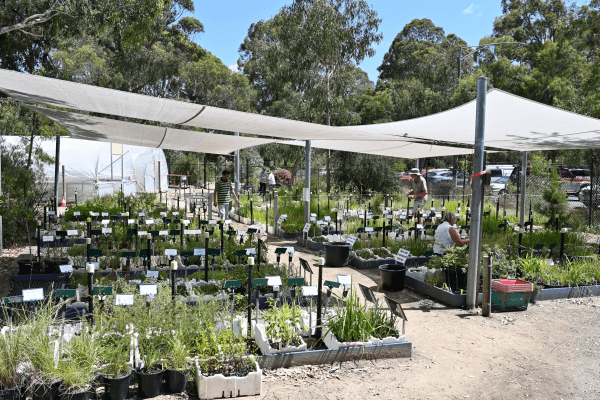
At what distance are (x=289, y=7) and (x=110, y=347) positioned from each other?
1695 centimetres

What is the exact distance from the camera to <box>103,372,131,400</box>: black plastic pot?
3.21 m

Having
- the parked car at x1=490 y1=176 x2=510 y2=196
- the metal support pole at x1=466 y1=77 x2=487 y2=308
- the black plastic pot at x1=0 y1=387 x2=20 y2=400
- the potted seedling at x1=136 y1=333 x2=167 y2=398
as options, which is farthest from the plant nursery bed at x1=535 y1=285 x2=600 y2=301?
the parked car at x1=490 y1=176 x2=510 y2=196

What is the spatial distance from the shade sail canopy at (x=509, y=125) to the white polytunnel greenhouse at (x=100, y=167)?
38.3ft

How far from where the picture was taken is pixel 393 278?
257 inches

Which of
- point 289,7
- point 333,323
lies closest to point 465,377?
point 333,323

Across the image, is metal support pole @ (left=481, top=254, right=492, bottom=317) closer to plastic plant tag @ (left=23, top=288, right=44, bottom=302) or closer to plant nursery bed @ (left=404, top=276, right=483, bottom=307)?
plant nursery bed @ (left=404, top=276, right=483, bottom=307)

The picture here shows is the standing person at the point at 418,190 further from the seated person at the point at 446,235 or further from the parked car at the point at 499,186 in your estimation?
the parked car at the point at 499,186

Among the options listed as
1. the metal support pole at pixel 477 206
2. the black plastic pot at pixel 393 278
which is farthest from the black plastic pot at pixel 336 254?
the metal support pole at pixel 477 206

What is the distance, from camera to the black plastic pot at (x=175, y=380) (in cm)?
343

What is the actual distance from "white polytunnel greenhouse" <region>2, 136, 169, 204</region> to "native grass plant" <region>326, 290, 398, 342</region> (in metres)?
13.9

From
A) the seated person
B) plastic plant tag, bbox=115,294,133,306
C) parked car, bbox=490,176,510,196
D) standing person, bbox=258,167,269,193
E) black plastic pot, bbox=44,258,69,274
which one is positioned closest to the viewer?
plastic plant tag, bbox=115,294,133,306

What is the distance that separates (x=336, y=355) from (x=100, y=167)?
17124 millimetres

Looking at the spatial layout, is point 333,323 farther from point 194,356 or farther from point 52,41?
point 52,41

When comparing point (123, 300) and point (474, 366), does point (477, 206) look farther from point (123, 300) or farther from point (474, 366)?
point (123, 300)
